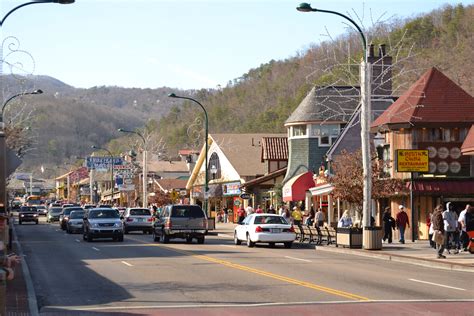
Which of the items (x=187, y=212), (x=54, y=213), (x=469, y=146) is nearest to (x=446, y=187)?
(x=469, y=146)

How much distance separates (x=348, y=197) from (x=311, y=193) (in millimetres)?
12870

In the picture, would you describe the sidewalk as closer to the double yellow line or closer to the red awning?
the red awning

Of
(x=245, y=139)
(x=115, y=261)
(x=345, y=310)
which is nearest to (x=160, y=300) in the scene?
(x=345, y=310)

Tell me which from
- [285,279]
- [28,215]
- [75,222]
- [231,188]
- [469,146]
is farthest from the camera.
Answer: [28,215]

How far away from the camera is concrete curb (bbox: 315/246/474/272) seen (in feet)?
87.1

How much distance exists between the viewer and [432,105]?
148ft

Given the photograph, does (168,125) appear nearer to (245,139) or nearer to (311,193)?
(245,139)

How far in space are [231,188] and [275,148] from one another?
27.1ft

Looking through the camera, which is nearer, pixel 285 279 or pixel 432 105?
pixel 285 279

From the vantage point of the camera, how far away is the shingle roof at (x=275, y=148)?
235ft

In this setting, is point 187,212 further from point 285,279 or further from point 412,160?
point 285,279

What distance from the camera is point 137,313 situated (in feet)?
50.8

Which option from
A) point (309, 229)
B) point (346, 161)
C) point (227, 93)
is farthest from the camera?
point (227, 93)

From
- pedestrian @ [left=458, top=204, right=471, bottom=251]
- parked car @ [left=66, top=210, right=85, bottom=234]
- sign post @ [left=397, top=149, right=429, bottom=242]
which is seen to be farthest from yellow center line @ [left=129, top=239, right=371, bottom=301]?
parked car @ [left=66, top=210, right=85, bottom=234]
